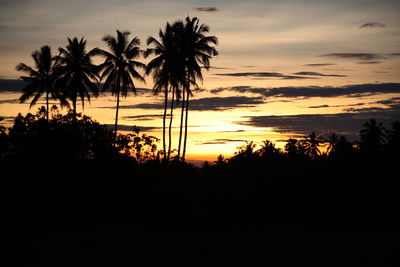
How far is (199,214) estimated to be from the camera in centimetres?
4719

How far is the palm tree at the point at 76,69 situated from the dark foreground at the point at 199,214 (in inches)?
486

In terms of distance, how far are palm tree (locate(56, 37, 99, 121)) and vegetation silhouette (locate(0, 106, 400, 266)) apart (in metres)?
8.96

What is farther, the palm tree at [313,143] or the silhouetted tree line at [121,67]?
the palm tree at [313,143]

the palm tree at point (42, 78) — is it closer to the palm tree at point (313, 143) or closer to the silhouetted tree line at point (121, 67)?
the silhouetted tree line at point (121, 67)

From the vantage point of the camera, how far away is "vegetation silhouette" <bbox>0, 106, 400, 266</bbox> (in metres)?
37.9

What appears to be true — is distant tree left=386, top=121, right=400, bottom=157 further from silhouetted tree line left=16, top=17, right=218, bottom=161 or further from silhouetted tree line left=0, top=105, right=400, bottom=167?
silhouetted tree line left=16, top=17, right=218, bottom=161

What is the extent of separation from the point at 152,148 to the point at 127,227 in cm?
898

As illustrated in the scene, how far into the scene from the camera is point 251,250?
4012cm

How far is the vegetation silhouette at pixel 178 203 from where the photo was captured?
124 ft

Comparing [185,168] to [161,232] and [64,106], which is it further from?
[64,106]

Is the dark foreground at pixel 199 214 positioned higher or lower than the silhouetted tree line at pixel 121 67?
lower

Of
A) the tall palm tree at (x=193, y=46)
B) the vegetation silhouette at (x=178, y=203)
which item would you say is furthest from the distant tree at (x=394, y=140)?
the tall palm tree at (x=193, y=46)

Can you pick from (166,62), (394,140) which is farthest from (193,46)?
(394,140)

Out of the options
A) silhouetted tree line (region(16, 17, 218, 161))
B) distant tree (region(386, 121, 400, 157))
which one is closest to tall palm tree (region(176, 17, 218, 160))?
silhouetted tree line (region(16, 17, 218, 161))
